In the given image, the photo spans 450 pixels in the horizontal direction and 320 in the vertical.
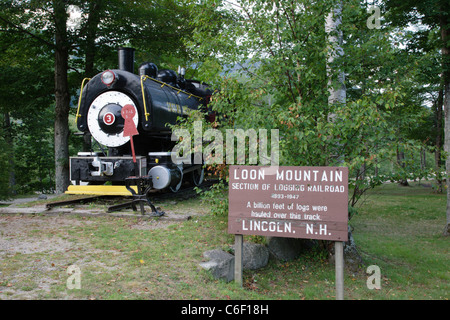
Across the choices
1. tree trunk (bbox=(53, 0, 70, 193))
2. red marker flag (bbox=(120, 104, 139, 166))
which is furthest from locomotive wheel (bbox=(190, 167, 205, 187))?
tree trunk (bbox=(53, 0, 70, 193))

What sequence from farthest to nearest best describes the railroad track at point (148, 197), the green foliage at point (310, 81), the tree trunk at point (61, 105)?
the tree trunk at point (61, 105) < the railroad track at point (148, 197) < the green foliage at point (310, 81)

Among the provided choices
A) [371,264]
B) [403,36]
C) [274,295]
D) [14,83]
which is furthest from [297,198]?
[14,83]

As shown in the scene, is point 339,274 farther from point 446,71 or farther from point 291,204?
point 446,71

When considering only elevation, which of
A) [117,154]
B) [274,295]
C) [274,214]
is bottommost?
[274,295]

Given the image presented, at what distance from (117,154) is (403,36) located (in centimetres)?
720

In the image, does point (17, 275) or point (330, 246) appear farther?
point (330, 246)

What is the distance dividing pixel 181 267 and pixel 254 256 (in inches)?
54.2

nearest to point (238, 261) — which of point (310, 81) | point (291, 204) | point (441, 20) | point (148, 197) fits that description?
point (291, 204)

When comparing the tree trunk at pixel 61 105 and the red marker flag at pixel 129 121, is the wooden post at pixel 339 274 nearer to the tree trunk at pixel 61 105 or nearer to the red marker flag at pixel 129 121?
the red marker flag at pixel 129 121

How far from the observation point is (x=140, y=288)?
428cm

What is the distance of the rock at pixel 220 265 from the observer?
16.6 feet

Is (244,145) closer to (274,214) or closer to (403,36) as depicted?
(274,214)

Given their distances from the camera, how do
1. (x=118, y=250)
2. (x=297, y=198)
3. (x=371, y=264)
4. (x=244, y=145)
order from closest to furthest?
(x=297, y=198), (x=118, y=250), (x=244, y=145), (x=371, y=264)

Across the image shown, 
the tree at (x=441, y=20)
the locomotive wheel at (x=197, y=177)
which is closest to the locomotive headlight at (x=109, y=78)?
the locomotive wheel at (x=197, y=177)
